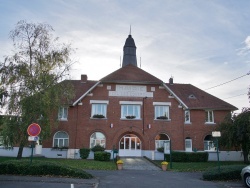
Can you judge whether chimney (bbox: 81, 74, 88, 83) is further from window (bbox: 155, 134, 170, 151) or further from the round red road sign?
the round red road sign

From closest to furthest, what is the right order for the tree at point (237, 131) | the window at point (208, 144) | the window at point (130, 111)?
1. the tree at point (237, 131)
2. the window at point (130, 111)
3. the window at point (208, 144)

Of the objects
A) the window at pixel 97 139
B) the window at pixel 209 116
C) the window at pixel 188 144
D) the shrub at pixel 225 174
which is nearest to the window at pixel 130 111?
the window at pixel 97 139

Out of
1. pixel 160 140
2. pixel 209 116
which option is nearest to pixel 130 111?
pixel 160 140

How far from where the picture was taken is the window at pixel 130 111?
3098cm

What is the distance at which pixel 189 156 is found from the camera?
28.5m

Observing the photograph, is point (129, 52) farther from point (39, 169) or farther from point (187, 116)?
point (39, 169)

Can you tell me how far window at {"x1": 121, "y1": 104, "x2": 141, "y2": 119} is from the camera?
3098cm

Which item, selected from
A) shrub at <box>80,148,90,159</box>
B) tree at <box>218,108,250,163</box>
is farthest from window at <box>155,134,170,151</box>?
shrub at <box>80,148,90,159</box>

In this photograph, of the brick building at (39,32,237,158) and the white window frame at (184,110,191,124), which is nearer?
the brick building at (39,32,237,158)

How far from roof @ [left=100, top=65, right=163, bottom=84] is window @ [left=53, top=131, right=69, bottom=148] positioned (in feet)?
23.6

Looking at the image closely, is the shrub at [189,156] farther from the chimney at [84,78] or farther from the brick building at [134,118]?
the chimney at [84,78]

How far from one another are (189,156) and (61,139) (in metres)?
13.6

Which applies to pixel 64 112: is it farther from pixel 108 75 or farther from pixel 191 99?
pixel 191 99

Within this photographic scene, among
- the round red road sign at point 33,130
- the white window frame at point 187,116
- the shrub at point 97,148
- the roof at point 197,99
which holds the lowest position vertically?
the shrub at point 97,148
